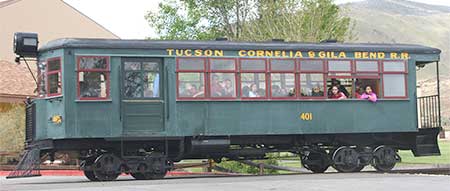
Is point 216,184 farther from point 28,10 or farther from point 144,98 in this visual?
point 28,10

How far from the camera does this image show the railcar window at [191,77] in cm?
1683

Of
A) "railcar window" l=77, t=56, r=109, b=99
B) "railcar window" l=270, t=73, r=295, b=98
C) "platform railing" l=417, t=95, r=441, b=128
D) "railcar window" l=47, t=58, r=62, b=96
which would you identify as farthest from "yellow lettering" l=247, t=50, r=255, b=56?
"platform railing" l=417, t=95, r=441, b=128

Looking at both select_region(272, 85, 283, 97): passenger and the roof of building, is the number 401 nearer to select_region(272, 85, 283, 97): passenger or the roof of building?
select_region(272, 85, 283, 97): passenger

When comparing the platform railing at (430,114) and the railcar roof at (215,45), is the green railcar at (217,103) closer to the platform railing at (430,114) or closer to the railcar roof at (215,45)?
the railcar roof at (215,45)

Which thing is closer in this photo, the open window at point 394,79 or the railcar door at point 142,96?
the railcar door at point 142,96

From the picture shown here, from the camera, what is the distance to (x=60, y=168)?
81.0 feet

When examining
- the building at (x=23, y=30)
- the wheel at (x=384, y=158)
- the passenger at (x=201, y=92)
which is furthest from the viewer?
the building at (x=23, y=30)

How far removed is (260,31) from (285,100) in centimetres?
1671

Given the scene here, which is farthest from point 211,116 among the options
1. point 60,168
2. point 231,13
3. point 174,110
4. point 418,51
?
point 231,13

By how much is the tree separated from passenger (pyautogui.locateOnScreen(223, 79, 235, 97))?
13.5 metres

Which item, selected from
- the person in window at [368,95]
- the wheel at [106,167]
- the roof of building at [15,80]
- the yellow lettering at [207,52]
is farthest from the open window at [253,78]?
the roof of building at [15,80]

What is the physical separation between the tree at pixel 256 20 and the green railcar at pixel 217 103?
12.0 metres

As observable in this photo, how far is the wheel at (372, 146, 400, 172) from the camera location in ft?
61.0

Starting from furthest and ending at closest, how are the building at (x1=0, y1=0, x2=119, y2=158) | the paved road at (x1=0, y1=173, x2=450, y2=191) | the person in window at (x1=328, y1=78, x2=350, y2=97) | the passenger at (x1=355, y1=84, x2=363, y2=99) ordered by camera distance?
1. the building at (x1=0, y1=0, x2=119, y2=158)
2. the passenger at (x1=355, y1=84, x2=363, y2=99)
3. the person in window at (x1=328, y1=78, x2=350, y2=97)
4. the paved road at (x1=0, y1=173, x2=450, y2=191)
